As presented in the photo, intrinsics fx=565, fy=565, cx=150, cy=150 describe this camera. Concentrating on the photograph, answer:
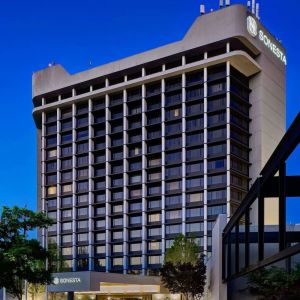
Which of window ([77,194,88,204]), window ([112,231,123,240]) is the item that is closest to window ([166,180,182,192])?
window ([112,231,123,240])

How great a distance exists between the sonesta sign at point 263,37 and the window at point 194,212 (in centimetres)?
3158

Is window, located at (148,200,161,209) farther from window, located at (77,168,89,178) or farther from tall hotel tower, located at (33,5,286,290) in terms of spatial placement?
window, located at (77,168,89,178)

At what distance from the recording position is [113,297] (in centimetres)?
9544

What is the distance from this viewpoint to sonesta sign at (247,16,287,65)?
3838 inches

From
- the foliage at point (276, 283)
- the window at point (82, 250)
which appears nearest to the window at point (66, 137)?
the window at point (82, 250)

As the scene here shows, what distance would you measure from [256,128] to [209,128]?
8.91 meters

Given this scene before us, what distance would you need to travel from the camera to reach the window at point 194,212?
313 ft

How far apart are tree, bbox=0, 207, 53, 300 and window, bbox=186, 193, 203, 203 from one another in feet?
210

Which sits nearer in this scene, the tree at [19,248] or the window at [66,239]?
the tree at [19,248]

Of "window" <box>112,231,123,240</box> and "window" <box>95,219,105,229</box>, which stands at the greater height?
"window" <box>95,219,105,229</box>

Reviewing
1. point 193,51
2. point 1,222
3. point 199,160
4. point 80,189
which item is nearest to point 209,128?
point 199,160

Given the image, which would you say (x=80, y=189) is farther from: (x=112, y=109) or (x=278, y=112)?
(x=278, y=112)

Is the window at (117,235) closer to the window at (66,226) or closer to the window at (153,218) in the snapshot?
the window at (153,218)

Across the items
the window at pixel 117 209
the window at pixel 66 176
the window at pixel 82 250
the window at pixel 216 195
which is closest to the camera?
the window at pixel 216 195
